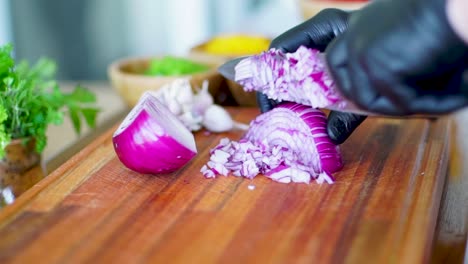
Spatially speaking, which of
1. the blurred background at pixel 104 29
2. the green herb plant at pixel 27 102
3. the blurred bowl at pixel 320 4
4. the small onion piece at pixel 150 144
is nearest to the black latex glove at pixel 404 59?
the small onion piece at pixel 150 144

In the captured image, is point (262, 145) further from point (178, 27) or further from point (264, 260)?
point (178, 27)

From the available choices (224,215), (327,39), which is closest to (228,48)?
(327,39)

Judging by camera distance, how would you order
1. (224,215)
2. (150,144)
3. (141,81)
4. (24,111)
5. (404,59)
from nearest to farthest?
(404,59)
(224,215)
(150,144)
(24,111)
(141,81)

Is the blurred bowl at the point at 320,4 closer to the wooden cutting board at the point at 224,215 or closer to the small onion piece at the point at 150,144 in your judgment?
the wooden cutting board at the point at 224,215

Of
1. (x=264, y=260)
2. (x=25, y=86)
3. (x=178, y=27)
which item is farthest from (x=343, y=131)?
(x=178, y=27)

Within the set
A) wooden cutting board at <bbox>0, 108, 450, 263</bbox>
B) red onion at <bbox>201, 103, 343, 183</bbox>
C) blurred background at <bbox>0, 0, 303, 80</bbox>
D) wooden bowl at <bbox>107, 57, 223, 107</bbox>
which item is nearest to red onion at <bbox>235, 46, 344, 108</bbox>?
red onion at <bbox>201, 103, 343, 183</bbox>

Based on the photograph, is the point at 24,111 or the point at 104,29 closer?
the point at 24,111

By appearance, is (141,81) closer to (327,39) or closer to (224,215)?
(327,39)

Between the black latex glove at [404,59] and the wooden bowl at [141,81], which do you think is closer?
the black latex glove at [404,59]
